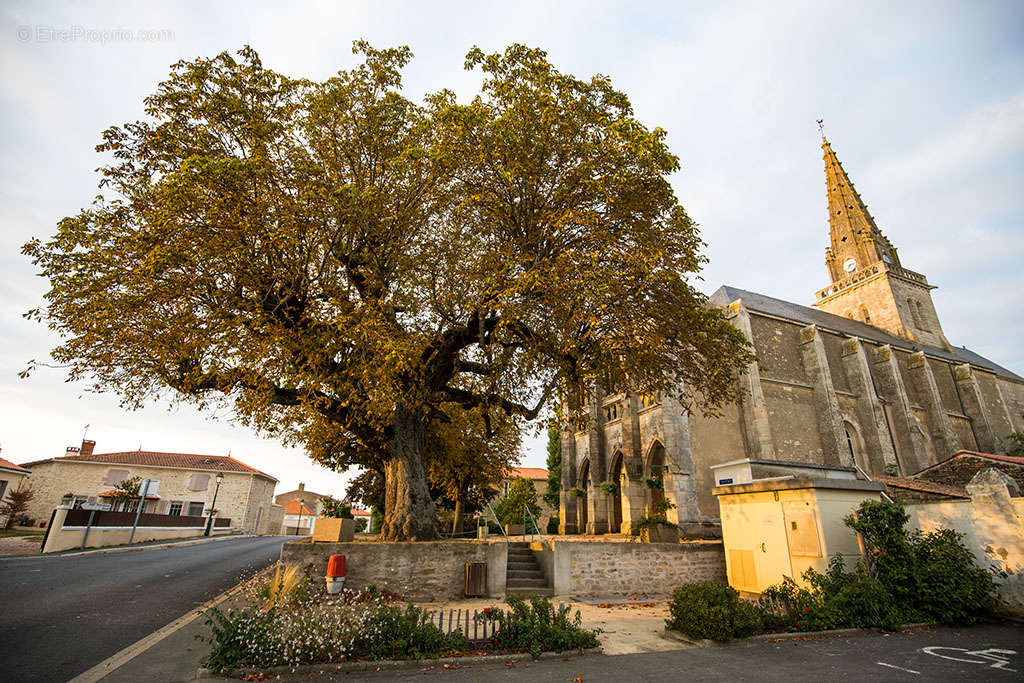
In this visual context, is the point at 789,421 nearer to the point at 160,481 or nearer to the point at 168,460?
the point at 160,481

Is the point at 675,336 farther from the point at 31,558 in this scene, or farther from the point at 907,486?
the point at 31,558

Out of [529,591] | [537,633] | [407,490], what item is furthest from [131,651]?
[529,591]

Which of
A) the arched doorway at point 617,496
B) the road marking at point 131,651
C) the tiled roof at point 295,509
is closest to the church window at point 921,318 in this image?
the arched doorway at point 617,496

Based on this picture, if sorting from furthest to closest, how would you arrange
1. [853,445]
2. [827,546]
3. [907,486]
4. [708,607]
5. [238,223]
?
[853,445], [907,486], [827,546], [238,223], [708,607]

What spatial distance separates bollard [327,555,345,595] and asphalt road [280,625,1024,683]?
4.48 m

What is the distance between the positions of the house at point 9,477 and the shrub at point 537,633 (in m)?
37.1

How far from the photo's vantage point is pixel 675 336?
11062mm

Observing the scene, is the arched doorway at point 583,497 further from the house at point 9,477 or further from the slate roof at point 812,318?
the house at point 9,477

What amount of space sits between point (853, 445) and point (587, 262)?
888 inches

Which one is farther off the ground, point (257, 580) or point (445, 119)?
point (445, 119)

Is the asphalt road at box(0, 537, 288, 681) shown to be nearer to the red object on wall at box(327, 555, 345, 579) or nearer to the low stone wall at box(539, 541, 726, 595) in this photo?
the red object on wall at box(327, 555, 345, 579)

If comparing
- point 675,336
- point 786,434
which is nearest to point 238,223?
point 675,336

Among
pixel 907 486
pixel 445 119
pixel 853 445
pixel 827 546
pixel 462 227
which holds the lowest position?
pixel 827 546

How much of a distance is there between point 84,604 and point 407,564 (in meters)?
5.79
